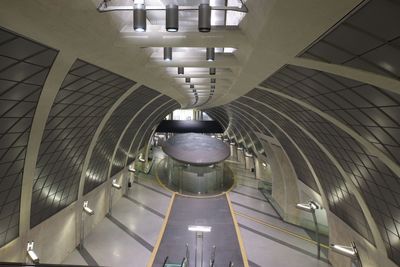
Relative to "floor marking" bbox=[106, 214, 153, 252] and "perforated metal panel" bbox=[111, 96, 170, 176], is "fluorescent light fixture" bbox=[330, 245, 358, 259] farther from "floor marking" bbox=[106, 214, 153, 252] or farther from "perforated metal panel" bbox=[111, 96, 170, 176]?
"perforated metal panel" bbox=[111, 96, 170, 176]

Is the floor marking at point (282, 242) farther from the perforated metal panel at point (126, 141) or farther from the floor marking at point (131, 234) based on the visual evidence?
the perforated metal panel at point (126, 141)

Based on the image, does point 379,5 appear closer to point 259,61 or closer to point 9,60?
point 259,61

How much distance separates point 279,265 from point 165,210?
9149mm

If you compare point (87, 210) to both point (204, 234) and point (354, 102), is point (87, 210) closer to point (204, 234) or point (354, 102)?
point (204, 234)

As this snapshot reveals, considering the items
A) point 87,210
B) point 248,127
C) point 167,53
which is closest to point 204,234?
point 87,210

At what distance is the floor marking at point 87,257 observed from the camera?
12.6 m

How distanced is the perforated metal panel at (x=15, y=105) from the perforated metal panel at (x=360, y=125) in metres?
5.32

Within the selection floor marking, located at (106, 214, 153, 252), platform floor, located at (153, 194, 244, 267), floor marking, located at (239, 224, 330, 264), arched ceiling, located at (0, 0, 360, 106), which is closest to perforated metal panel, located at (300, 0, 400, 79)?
arched ceiling, located at (0, 0, 360, 106)

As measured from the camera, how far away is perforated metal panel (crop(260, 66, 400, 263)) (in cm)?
527

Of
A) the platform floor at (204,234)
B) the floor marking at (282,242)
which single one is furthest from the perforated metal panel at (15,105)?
the floor marking at (282,242)

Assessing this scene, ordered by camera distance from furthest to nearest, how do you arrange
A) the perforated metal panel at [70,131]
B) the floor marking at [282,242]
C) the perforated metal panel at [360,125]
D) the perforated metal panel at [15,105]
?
1. the floor marking at [282,242]
2. the perforated metal panel at [70,131]
3. the perforated metal panel at [360,125]
4. the perforated metal panel at [15,105]

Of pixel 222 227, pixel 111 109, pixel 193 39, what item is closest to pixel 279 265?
pixel 222 227

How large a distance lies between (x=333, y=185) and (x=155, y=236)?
9566 millimetres

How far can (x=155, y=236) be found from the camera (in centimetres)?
1552
